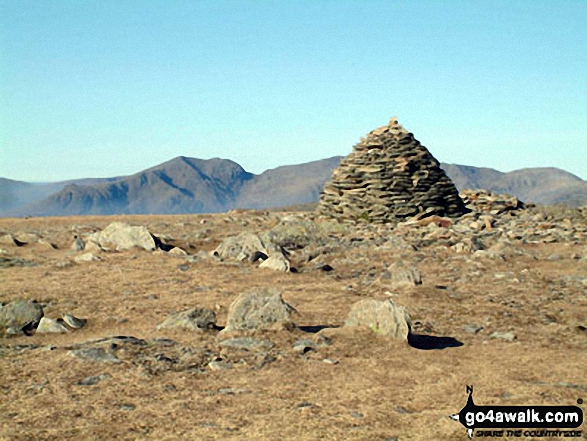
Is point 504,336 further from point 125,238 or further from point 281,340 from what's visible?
point 125,238

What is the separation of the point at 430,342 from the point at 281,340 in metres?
2.40

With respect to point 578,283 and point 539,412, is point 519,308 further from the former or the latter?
point 539,412

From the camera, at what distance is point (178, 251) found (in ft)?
57.2

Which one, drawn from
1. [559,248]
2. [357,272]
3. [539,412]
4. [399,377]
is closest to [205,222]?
[357,272]

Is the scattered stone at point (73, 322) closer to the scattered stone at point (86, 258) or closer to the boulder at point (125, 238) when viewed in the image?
the scattered stone at point (86, 258)

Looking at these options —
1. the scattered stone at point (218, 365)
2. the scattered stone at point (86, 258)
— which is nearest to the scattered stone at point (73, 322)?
the scattered stone at point (218, 365)

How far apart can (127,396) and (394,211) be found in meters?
21.1

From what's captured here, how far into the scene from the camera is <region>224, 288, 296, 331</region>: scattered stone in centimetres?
887

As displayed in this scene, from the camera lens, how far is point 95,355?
24.4 feet
